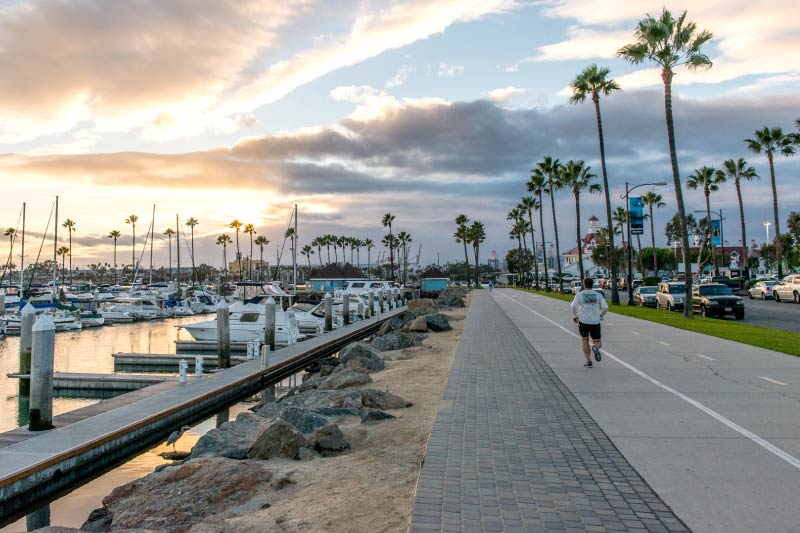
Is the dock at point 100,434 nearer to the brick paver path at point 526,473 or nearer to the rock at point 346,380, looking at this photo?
the rock at point 346,380

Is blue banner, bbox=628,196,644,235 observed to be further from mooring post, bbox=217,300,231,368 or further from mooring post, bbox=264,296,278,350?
mooring post, bbox=217,300,231,368

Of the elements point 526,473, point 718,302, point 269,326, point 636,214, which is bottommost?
point 526,473

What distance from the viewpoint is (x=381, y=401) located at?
10492 millimetres

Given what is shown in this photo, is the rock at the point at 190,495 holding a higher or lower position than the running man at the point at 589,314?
lower

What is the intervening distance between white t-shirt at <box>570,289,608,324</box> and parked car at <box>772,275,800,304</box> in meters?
37.9

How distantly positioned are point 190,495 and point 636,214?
1468 inches

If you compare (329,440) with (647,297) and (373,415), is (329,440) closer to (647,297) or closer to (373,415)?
(373,415)

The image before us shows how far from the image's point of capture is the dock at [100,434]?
8969mm

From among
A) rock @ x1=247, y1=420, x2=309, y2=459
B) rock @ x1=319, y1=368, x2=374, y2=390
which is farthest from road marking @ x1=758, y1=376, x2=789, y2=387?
rock @ x1=247, y1=420, x2=309, y2=459

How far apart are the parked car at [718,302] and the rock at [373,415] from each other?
26830mm

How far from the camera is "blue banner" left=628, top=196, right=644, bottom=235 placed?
38.4 metres

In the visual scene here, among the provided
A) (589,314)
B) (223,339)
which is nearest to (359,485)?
(589,314)

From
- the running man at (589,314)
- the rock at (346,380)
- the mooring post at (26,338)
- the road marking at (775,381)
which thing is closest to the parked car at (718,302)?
the running man at (589,314)

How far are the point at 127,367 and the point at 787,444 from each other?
25008mm
